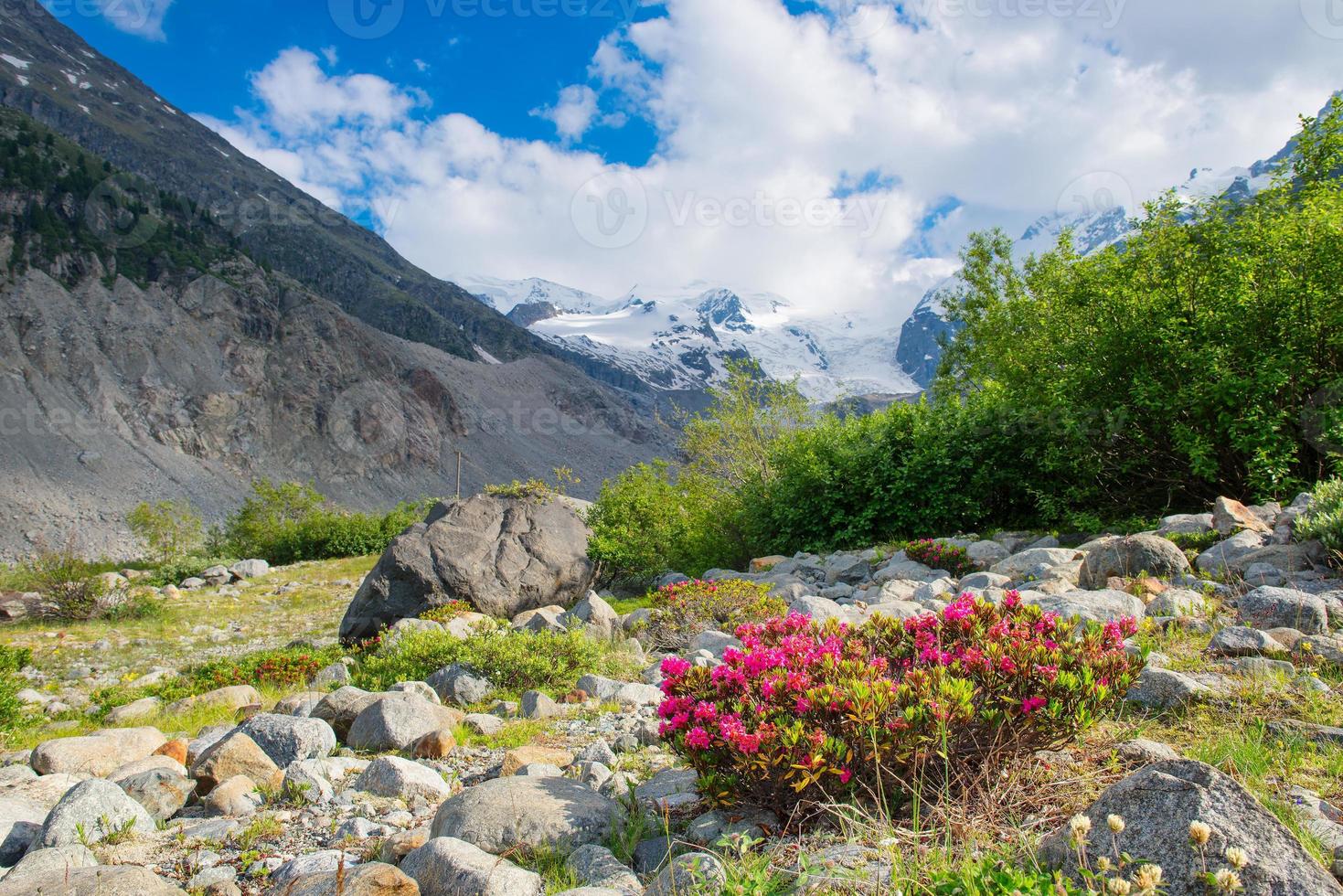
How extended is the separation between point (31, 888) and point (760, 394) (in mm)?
26715

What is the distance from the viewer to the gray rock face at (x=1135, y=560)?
28.4ft

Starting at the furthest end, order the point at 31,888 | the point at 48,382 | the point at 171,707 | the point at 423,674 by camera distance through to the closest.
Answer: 1. the point at 48,382
2. the point at 171,707
3. the point at 423,674
4. the point at 31,888

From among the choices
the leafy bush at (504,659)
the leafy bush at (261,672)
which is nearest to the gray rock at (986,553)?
the leafy bush at (504,659)

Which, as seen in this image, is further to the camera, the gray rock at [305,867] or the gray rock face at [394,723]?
the gray rock face at [394,723]

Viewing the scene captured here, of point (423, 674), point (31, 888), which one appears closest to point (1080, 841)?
point (31, 888)

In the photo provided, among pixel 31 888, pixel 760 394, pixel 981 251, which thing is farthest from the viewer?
pixel 981 251

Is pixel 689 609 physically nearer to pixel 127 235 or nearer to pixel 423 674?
pixel 423 674

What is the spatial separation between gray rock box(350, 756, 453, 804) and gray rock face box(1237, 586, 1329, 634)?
6.58 metres

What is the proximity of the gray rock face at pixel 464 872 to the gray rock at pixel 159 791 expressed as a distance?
2416mm

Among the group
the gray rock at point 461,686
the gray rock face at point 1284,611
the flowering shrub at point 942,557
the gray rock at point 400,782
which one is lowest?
the gray rock at point 461,686

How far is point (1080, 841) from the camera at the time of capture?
2.17m

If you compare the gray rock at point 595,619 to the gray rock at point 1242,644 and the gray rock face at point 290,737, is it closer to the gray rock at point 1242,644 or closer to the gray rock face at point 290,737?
the gray rock face at point 290,737
